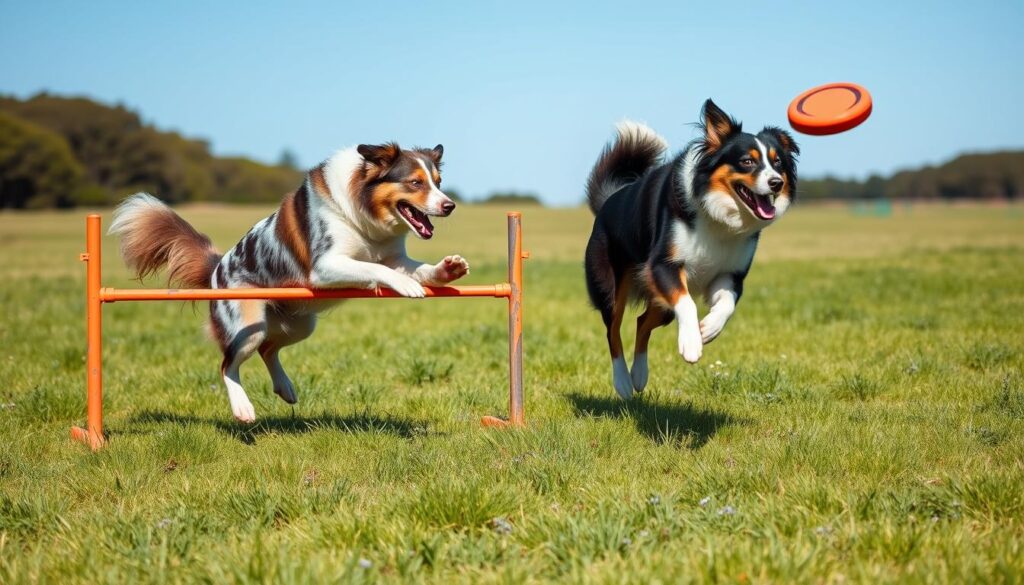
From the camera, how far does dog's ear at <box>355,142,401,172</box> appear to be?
588 centimetres

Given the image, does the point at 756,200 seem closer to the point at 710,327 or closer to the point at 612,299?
the point at 710,327

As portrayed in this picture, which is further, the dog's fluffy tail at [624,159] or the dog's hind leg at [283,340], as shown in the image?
the dog's fluffy tail at [624,159]

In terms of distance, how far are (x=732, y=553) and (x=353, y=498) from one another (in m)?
1.93

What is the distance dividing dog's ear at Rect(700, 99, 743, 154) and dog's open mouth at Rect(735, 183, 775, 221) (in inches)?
13.3

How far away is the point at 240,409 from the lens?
246 inches

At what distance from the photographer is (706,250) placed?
583 cm

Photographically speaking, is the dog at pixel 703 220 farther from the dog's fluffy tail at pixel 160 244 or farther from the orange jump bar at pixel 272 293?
the dog's fluffy tail at pixel 160 244

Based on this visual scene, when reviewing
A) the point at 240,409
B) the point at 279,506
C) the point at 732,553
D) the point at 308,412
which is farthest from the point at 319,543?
the point at 308,412

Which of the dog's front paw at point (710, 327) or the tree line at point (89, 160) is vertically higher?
the tree line at point (89, 160)

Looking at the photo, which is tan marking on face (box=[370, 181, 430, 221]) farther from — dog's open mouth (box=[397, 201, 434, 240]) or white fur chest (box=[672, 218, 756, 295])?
white fur chest (box=[672, 218, 756, 295])

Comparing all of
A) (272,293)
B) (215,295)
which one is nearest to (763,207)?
(272,293)

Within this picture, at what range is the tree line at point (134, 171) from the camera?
87.5m

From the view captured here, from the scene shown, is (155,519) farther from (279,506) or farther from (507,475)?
(507,475)

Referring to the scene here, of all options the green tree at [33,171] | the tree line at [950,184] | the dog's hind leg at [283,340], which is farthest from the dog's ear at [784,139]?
the tree line at [950,184]
